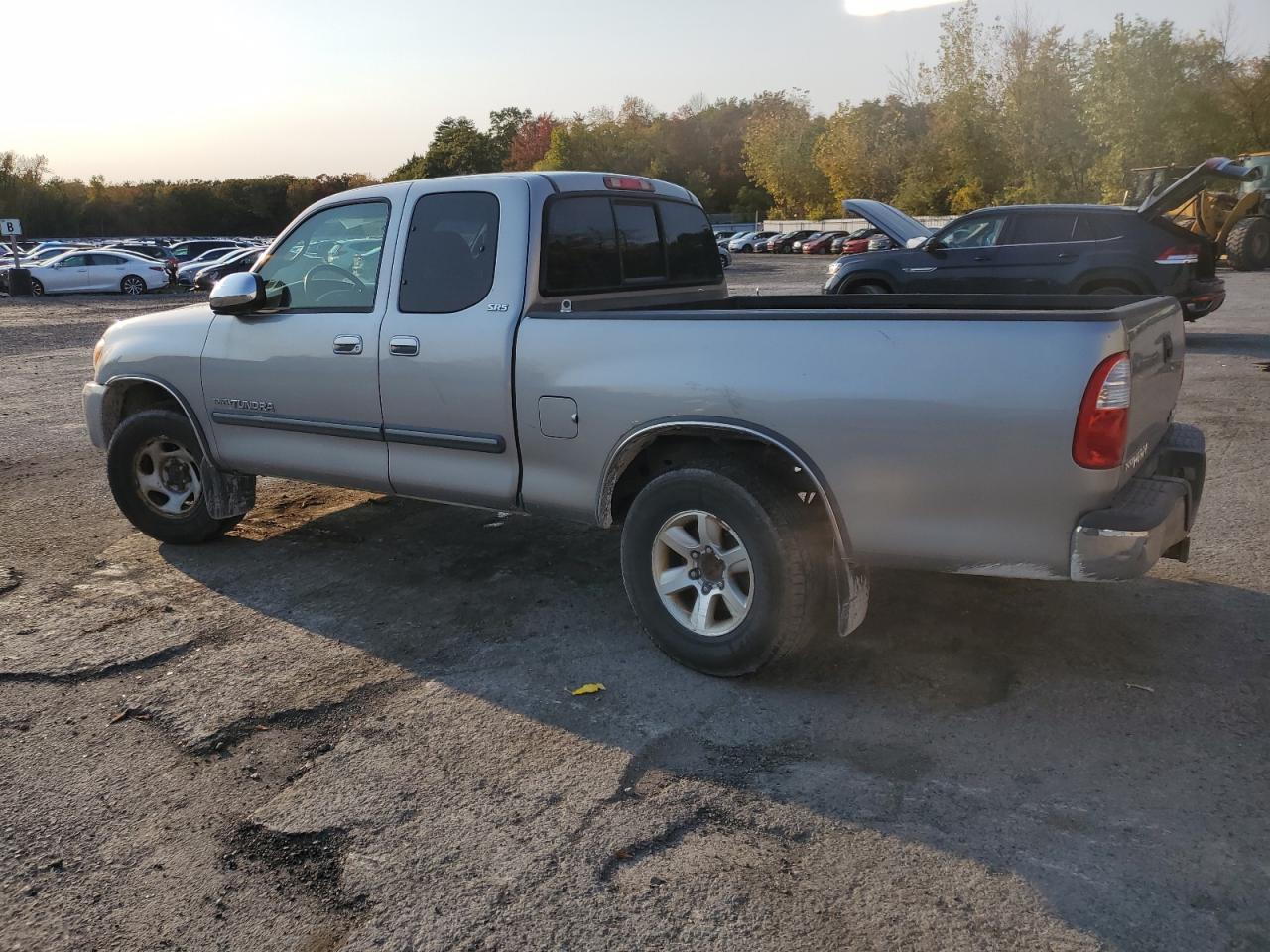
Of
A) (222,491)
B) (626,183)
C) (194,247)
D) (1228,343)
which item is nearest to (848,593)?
(626,183)

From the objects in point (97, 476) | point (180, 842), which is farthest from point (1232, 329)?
point (180, 842)

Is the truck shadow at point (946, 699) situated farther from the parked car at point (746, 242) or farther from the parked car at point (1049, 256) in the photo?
the parked car at point (746, 242)

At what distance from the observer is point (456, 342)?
183 inches

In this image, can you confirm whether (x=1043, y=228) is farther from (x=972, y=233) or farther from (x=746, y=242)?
(x=746, y=242)

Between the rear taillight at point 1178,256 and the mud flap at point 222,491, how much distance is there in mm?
9874

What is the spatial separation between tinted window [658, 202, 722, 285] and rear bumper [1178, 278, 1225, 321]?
7883mm

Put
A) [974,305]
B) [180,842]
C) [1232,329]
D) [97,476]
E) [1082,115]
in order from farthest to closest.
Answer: [1082,115] < [1232,329] < [97,476] < [974,305] < [180,842]

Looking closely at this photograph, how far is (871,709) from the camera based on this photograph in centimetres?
386

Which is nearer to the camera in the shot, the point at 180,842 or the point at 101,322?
the point at 180,842

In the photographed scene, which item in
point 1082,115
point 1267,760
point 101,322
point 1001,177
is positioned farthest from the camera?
point 1001,177

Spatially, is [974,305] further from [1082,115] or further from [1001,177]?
[1001,177]

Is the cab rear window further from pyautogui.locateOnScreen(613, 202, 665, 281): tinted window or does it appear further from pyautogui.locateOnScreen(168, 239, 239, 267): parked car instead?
pyautogui.locateOnScreen(168, 239, 239, 267): parked car

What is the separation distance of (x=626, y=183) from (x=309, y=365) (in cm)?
180

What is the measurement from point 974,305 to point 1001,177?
56302 millimetres
